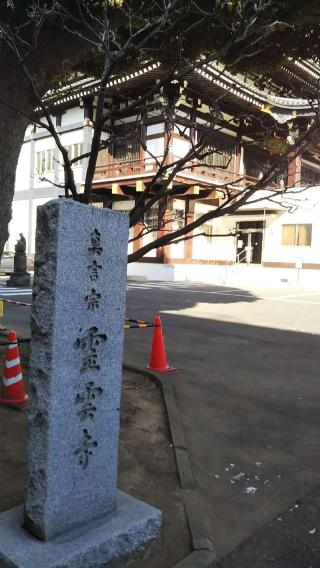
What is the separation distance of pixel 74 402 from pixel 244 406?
3.04 m

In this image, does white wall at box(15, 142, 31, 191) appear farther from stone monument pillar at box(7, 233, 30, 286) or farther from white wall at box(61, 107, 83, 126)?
stone monument pillar at box(7, 233, 30, 286)

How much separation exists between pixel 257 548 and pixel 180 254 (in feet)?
68.9

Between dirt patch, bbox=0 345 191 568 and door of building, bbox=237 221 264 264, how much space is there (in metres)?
22.4

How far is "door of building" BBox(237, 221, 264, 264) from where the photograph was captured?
1045 inches

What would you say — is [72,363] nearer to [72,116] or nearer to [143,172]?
[143,172]

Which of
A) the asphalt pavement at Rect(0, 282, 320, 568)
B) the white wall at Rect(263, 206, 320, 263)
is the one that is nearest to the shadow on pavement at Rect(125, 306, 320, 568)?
the asphalt pavement at Rect(0, 282, 320, 568)

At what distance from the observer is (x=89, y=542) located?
2330mm

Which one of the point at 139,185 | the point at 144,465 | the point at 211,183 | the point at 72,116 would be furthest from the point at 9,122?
the point at 72,116

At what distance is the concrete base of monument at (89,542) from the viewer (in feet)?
7.16

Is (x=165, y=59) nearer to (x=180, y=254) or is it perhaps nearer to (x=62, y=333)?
→ (x=62, y=333)

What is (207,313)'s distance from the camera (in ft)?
38.8

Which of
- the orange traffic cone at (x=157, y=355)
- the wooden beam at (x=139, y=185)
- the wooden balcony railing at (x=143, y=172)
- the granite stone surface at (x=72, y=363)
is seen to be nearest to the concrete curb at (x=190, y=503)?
the granite stone surface at (x=72, y=363)

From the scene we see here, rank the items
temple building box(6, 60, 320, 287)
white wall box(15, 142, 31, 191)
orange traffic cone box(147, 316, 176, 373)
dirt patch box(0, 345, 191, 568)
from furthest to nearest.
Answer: white wall box(15, 142, 31, 191)
temple building box(6, 60, 320, 287)
orange traffic cone box(147, 316, 176, 373)
dirt patch box(0, 345, 191, 568)

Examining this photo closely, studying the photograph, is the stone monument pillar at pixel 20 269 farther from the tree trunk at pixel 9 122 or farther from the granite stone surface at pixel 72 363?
the granite stone surface at pixel 72 363
